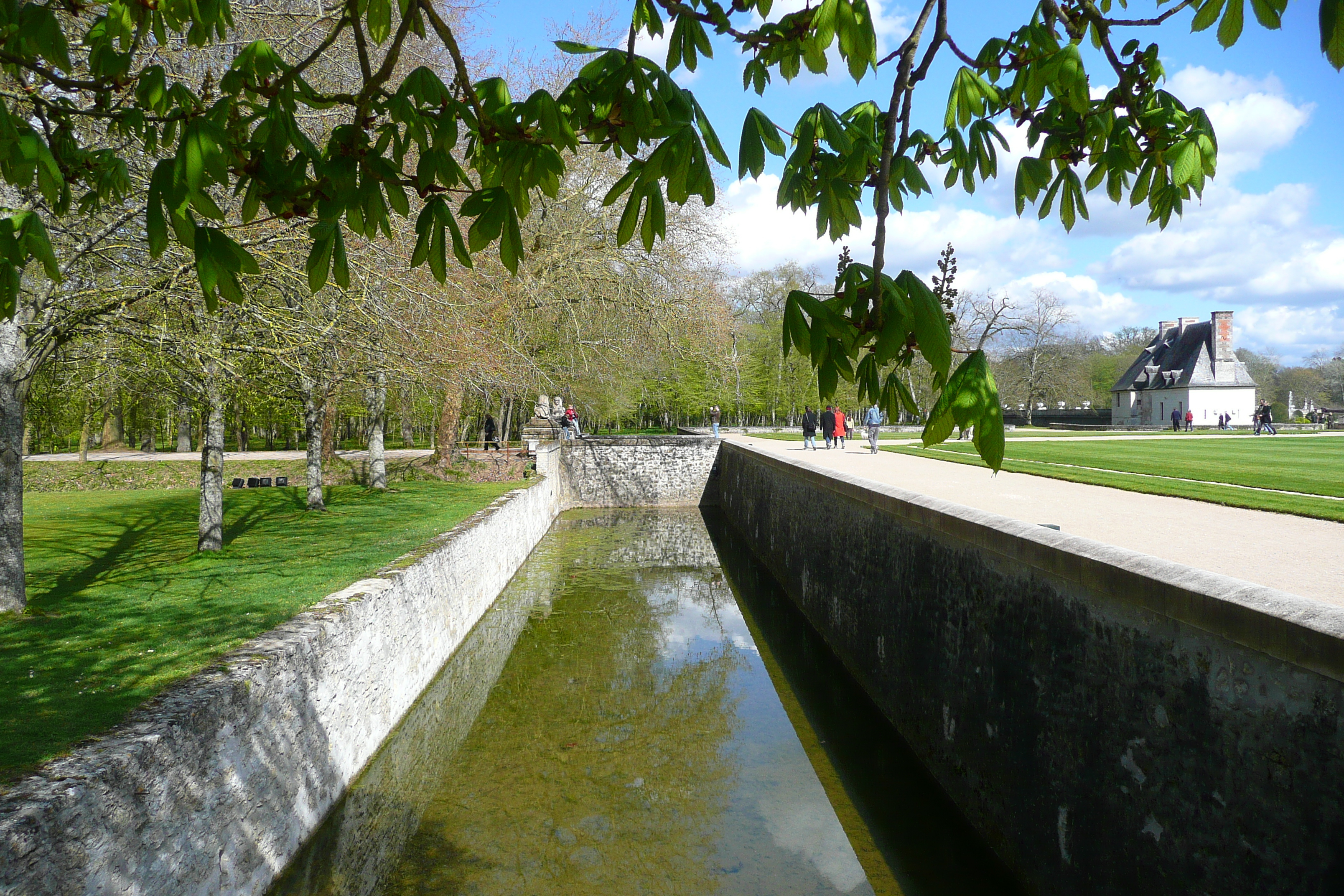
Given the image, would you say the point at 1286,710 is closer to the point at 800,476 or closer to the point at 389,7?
the point at 389,7

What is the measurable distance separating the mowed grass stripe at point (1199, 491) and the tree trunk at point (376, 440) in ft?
45.2

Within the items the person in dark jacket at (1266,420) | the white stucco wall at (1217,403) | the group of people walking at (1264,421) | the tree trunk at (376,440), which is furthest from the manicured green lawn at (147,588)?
the white stucco wall at (1217,403)

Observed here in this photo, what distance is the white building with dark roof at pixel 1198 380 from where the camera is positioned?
5197 centimetres

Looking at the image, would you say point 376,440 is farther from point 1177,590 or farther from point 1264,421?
point 1264,421

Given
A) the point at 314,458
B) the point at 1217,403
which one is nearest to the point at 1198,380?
the point at 1217,403

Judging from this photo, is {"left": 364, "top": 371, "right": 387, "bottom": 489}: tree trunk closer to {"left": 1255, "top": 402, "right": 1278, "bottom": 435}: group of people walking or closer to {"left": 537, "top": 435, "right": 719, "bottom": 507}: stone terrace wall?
{"left": 537, "top": 435, "right": 719, "bottom": 507}: stone terrace wall

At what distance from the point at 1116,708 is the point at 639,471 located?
84.0 ft

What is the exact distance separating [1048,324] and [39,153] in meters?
66.0

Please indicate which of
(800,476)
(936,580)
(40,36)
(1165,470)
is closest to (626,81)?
(40,36)

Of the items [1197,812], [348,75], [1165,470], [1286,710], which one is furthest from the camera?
[1165,470]

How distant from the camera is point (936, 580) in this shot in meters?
7.05

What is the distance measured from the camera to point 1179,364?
54.8 m

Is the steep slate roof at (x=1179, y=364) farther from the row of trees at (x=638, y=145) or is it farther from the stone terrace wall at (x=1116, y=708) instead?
the row of trees at (x=638, y=145)

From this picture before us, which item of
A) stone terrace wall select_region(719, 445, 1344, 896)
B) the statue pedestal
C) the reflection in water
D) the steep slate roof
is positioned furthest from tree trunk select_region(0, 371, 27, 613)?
the steep slate roof
